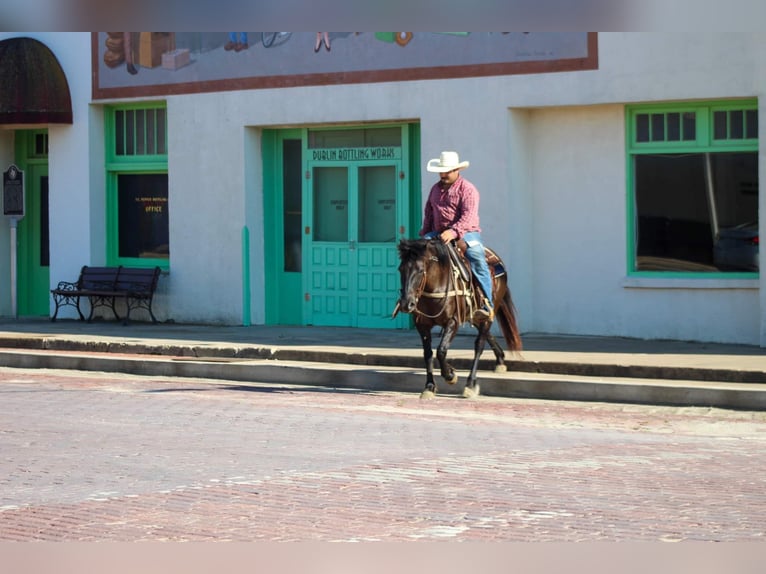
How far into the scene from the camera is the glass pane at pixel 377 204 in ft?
60.8

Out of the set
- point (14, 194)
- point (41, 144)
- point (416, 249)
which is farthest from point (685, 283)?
point (41, 144)

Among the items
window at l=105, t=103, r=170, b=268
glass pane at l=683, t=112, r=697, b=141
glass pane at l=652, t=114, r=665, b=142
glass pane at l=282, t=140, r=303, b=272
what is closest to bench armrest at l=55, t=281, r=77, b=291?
window at l=105, t=103, r=170, b=268

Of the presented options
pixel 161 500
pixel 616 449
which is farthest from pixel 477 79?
pixel 161 500

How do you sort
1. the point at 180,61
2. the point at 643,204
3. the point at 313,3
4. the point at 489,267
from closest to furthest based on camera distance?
the point at 313,3 < the point at 489,267 < the point at 643,204 < the point at 180,61

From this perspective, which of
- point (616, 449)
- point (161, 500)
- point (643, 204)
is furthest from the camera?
point (643, 204)

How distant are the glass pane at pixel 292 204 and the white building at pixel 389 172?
0.04 meters

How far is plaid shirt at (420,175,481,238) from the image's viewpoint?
12.2m

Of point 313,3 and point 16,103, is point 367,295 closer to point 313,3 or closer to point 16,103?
point 16,103

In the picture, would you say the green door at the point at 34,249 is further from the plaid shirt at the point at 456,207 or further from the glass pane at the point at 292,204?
the plaid shirt at the point at 456,207

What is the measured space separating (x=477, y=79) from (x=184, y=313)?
659cm

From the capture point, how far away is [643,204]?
16.5 metres

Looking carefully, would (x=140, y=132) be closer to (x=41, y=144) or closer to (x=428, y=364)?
(x=41, y=144)

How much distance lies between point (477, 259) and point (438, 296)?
0.64m

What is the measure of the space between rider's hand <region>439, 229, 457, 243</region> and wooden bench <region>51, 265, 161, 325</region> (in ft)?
29.5
